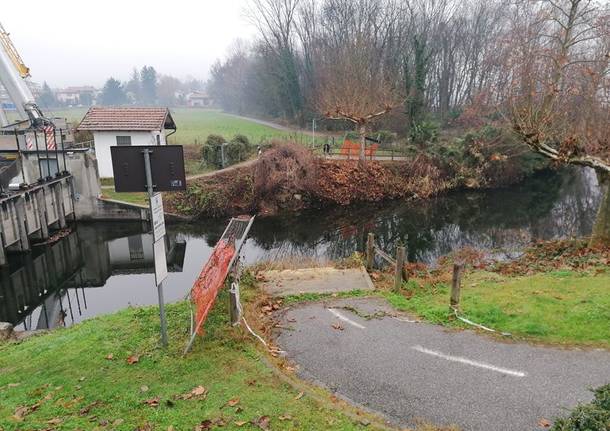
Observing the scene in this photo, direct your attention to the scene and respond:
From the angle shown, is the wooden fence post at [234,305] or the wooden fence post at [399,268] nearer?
the wooden fence post at [234,305]

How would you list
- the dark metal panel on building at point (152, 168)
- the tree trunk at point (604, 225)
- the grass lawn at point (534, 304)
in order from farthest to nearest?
1. the tree trunk at point (604, 225)
2. the grass lawn at point (534, 304)
3. the dark metal panel on building at point (152, 168)

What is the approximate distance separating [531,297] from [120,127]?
26.0m

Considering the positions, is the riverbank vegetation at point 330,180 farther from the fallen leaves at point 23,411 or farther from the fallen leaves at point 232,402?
the fallen leaves at point 232,402

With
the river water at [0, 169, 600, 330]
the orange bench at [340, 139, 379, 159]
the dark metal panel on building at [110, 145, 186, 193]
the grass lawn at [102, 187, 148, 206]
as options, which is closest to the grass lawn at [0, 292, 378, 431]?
the dark metal panel on building at [110, 145, 186, 193]

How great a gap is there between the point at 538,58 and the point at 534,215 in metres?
13.9

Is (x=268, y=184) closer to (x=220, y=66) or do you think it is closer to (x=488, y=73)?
(x=488, y=73)

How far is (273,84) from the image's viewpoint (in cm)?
6362

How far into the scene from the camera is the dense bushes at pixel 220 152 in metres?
34.5

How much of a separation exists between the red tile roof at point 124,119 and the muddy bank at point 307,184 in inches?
182

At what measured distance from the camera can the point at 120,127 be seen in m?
28.5

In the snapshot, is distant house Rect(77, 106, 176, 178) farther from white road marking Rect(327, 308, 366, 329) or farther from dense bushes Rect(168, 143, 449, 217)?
white road marking Rect(327, 308, 366, 329)

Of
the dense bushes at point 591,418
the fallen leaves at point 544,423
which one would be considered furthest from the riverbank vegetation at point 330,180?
the dense bushes at point 591,418

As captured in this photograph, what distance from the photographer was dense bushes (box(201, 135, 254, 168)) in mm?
34469

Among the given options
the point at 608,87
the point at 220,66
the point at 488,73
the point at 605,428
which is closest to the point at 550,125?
the point at 608,87
